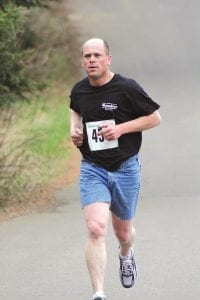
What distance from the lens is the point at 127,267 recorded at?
6652mm

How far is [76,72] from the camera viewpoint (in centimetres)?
2720

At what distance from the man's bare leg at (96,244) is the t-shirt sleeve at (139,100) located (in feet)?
2.71

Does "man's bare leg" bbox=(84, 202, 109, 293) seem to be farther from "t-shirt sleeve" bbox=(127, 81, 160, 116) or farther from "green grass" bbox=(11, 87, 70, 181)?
"green grass" bbox=(11, 87, 70, 181)

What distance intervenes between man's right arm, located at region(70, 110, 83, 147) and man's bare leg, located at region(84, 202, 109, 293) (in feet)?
1.77

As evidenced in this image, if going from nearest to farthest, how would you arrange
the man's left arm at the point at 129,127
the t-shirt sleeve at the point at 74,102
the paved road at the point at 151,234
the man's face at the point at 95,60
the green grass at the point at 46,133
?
the man's left arm at the point at 129,127 → the man's face at the point at 95,60 → the t-shirt sleeve at the point at 74,102 → the paved road at the point at 151,234 → the green grass at the point at 46,133

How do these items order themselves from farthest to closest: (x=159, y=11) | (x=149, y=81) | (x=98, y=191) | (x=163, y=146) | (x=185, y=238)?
(x=159, y=11)
(x=149, y=81)
(x=163, y=146)
(x=185, y=238)
(x=98, y=191)

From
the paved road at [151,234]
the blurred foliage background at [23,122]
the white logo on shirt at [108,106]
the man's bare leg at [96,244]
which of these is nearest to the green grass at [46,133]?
the blurred foliage background at [23,122]

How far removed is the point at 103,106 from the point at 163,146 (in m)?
9.59

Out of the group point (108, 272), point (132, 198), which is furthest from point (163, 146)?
point (132, 198)

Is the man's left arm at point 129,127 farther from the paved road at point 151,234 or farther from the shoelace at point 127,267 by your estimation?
the paved road at point 151,234

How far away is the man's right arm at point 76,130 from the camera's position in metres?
6.25

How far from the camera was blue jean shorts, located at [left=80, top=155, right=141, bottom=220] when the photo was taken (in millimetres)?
6172

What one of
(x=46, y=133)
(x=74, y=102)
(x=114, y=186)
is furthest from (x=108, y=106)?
(x=46, y=133)

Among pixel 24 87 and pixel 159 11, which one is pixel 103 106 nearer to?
pixel 24 87
